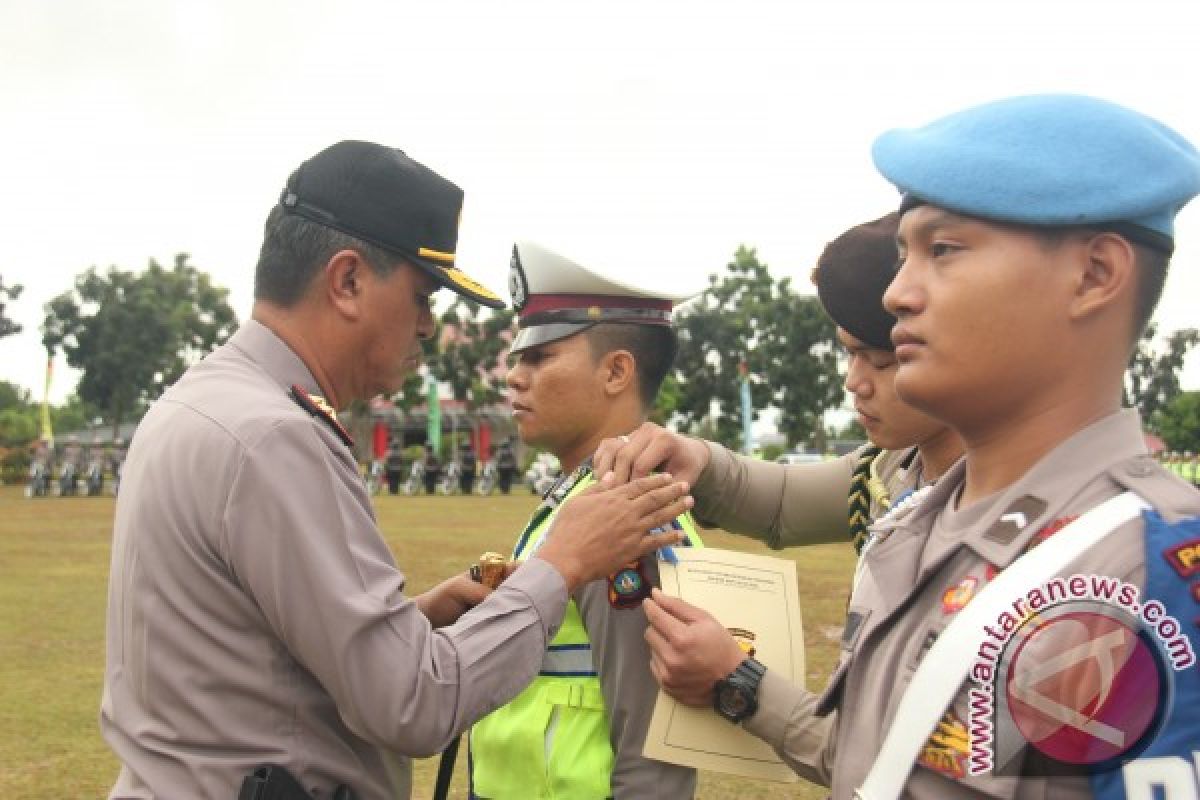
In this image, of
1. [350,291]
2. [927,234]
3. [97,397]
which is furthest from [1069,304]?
[97,397]

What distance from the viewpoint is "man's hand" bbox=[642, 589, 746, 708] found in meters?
2.28

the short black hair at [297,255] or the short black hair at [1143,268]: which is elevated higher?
the short black hair at [1143,268]

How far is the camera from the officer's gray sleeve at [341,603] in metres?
2.08

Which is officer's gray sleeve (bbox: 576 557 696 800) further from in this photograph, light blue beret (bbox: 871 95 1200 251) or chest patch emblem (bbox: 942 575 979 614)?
light blue beret (bbox: 871 95 1200 251)

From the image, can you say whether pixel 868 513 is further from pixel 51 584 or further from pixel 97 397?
pixel 97 397

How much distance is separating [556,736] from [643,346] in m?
1.16

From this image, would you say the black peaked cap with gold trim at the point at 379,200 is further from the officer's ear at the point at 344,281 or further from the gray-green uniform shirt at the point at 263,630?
the gray-green uniform shirt at the point at 263,630

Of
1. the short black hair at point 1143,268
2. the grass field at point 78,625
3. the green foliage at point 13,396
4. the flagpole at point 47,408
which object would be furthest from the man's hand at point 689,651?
the green foliage at point 13,396

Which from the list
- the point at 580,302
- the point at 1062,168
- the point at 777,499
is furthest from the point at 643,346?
the point at 1062,168

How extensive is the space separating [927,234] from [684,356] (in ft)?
170

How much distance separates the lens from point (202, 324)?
53000 millimetres

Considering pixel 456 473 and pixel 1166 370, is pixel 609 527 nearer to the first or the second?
pixel 456 473

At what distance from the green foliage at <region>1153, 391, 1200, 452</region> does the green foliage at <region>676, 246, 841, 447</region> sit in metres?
20.9

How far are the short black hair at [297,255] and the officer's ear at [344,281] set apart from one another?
0.04 ft
